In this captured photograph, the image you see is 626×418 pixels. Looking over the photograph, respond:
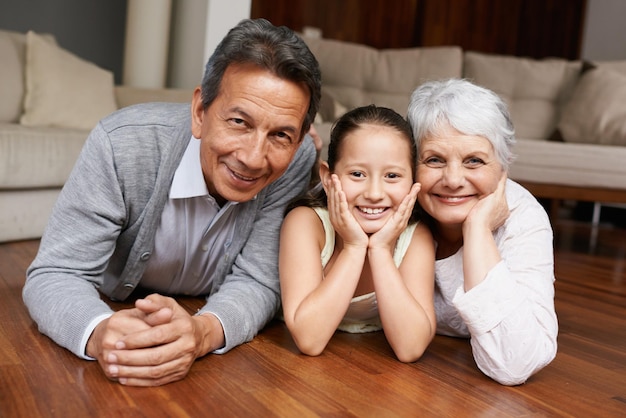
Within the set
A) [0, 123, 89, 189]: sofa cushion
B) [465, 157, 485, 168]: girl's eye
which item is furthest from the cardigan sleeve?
[0, 123, 89, 189]: sofa cushion

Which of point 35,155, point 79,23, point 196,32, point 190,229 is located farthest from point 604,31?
point 190,229

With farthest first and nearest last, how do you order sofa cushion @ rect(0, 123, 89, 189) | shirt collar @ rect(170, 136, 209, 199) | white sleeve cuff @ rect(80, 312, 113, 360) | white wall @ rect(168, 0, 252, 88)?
white wall @ rect(168, 0, 252, 88)
sofa cushion @ rect(0, 123, 89, 189)
shirt collar @ rect(170, 136, 209, 199)
white sleeve cuff @ rect(80, 312, 113, 360)

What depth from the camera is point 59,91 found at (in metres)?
3.33

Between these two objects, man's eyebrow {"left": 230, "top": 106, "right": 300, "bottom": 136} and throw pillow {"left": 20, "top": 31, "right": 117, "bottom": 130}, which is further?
throw pillow {"left": 20, "top": 31, "right": 117, "bottom": 130}

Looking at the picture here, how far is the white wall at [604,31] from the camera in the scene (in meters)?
6.26

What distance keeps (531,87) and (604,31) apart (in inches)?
104

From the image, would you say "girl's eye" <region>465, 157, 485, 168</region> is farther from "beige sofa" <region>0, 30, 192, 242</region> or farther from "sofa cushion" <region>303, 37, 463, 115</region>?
"sofa cushion" <region>303, 37, 463, 115</region>

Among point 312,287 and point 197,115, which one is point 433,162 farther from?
point 197,115

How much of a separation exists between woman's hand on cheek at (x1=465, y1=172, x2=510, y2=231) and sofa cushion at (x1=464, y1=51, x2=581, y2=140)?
9.72 feet

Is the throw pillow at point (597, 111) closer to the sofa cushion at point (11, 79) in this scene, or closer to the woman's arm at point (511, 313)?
the woman's arm at point (511, 313)

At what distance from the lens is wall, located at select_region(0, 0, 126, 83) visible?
5.09m

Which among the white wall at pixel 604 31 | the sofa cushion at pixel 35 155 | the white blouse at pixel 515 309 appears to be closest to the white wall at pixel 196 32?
the sofa cushion at pixel 35 155

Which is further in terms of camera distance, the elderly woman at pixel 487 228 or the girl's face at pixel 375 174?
the girl's face at pixel 375 174

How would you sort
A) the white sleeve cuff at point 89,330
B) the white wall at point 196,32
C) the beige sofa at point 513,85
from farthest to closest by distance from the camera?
the white wall at point 196,32
the beige sofa at point 513,85
the white sleeve cuff at point 89,330
